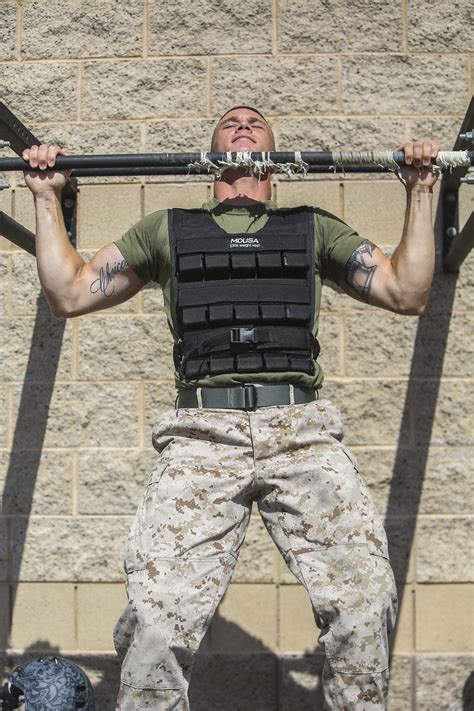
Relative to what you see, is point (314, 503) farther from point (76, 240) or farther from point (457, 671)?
point (76, 240)

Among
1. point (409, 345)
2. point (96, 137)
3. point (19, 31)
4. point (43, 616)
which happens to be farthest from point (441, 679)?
point (19, 31)

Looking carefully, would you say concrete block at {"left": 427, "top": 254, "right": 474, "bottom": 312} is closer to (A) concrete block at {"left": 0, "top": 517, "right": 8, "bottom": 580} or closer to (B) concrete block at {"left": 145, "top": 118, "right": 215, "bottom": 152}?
(B) concrete block at {"left": 145, "top": 118, "right": 215, "bottom": 152}

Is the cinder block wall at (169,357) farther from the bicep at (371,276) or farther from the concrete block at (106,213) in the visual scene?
the bicep at (371,276)

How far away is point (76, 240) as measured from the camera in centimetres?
393

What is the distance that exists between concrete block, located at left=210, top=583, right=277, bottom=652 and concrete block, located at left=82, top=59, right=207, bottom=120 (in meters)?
2.05

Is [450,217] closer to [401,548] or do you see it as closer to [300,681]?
[401,548]

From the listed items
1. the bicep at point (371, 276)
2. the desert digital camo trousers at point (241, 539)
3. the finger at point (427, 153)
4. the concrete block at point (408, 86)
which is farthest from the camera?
the concrete block at point (408, 86)

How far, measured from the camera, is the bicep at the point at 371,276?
2791mm

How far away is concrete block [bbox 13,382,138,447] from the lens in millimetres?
3832

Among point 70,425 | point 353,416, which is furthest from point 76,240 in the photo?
point 353,416

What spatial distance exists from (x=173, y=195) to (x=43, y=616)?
1.87 m

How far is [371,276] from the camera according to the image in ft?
9.20

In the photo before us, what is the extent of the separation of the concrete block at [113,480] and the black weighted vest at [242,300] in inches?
43.6

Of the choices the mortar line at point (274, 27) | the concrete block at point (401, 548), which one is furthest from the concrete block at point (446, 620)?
the mortar line at point (274, 27)
